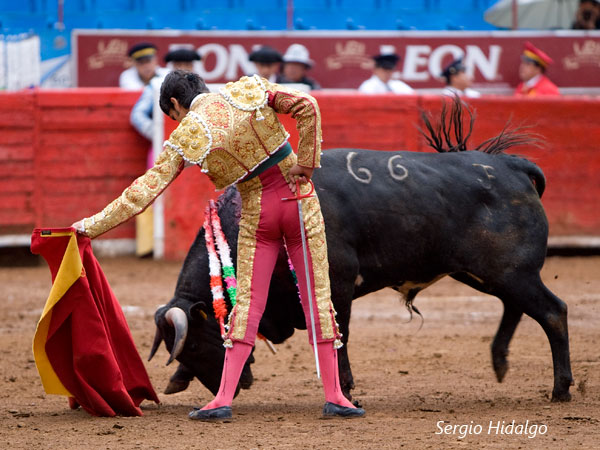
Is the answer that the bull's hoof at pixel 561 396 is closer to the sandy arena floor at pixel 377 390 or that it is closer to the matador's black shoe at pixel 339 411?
the sandy arena floor at pixel 377 390

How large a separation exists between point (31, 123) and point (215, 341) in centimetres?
521

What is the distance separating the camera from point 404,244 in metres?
4.73

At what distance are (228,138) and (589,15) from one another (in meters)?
7.92

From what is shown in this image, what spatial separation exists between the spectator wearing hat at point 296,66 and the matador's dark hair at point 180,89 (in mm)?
5667

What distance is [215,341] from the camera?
4691 millimetres

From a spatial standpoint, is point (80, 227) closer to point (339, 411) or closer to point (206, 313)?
point (206, 313)

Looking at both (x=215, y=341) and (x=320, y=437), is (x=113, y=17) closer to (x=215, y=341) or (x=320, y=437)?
(x=215, y=341)

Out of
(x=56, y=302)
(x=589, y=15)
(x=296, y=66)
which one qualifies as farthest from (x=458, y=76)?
(x=56, y=302)

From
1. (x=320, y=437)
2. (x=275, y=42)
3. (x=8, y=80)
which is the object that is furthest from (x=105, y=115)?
(x=320, y=437)

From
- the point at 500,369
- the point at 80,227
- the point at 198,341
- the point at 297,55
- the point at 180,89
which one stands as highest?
the point at 180,89

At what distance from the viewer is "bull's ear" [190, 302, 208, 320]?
4.56m

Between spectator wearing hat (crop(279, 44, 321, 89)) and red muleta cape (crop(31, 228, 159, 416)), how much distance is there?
557 cm

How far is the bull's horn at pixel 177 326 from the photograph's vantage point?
4.43m

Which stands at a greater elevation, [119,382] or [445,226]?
[445,226]
